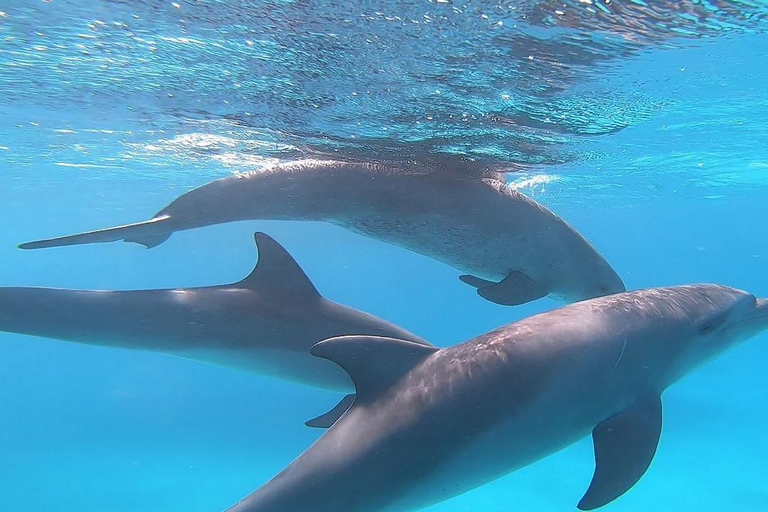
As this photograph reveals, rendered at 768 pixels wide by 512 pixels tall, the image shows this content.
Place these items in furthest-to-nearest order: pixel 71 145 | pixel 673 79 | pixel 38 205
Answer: pixel 38 205
pixel 71 145
pixel 673 79

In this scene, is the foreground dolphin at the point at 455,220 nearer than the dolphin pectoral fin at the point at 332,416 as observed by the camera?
No

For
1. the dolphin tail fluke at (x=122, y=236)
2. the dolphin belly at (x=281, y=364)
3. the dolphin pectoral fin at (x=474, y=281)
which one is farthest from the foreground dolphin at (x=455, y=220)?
the dolphin belly at (x=281, y=364)

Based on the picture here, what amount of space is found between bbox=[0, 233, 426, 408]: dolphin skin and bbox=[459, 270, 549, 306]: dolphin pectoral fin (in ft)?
6.73

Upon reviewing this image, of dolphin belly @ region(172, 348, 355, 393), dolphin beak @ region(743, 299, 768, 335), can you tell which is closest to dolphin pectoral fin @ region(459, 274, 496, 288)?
dolphin belly @ region(172, 348, 355, 393)

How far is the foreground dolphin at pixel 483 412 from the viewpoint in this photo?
14.5 ft

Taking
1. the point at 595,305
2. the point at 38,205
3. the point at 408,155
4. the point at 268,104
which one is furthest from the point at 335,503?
the point at 38,205

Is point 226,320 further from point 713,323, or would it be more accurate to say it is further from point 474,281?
point 713,323

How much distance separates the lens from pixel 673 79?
9.77m

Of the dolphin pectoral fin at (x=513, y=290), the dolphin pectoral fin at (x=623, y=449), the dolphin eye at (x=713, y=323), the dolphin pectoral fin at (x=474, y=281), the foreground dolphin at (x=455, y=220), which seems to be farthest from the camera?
the dolphin pectoral fin at (x=474, y=281)

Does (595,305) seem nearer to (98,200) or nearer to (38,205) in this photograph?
(98,200)

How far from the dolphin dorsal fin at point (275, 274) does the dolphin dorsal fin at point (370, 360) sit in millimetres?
2251

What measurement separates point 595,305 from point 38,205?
43.8m

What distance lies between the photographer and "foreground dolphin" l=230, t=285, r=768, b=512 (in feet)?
14.5

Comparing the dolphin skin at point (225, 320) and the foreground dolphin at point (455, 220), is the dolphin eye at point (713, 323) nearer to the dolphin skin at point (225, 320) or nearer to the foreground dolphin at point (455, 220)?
the dolphin skin at point (225, 320)
